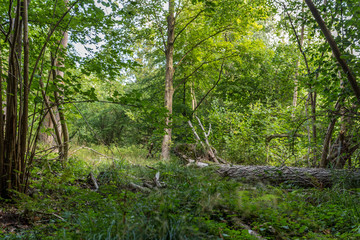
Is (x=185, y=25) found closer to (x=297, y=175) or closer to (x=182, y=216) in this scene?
(x=297, y=175)

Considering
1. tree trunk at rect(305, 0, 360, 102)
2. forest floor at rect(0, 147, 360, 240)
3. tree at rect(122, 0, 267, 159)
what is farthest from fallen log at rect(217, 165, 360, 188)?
tree at rect(122, 0, 267, 159)

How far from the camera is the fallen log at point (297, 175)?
4168mm

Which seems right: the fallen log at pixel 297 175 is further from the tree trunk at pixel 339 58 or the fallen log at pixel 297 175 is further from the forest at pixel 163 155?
the tree trunk at pixel 339 58

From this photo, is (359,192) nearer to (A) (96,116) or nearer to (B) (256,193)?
(B) (256,193)

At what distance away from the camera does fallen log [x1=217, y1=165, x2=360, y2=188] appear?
417 centimetres

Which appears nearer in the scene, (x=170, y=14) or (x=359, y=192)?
(x=359, y=192)

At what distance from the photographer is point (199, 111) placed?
45.0 ft

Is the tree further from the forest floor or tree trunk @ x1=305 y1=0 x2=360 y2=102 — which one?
the forest floor

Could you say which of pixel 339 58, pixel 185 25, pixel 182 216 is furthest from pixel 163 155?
pixel 182 216

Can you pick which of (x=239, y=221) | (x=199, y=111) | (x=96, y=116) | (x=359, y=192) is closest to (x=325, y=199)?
(x=359, y=192)

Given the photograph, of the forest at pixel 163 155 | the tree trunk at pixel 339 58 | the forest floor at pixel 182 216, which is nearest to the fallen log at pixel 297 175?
the forest at pixel 163 155

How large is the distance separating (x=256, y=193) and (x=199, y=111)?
34.0 feet

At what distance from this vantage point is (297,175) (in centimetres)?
471

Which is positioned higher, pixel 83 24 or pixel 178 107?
pixel 83 24
